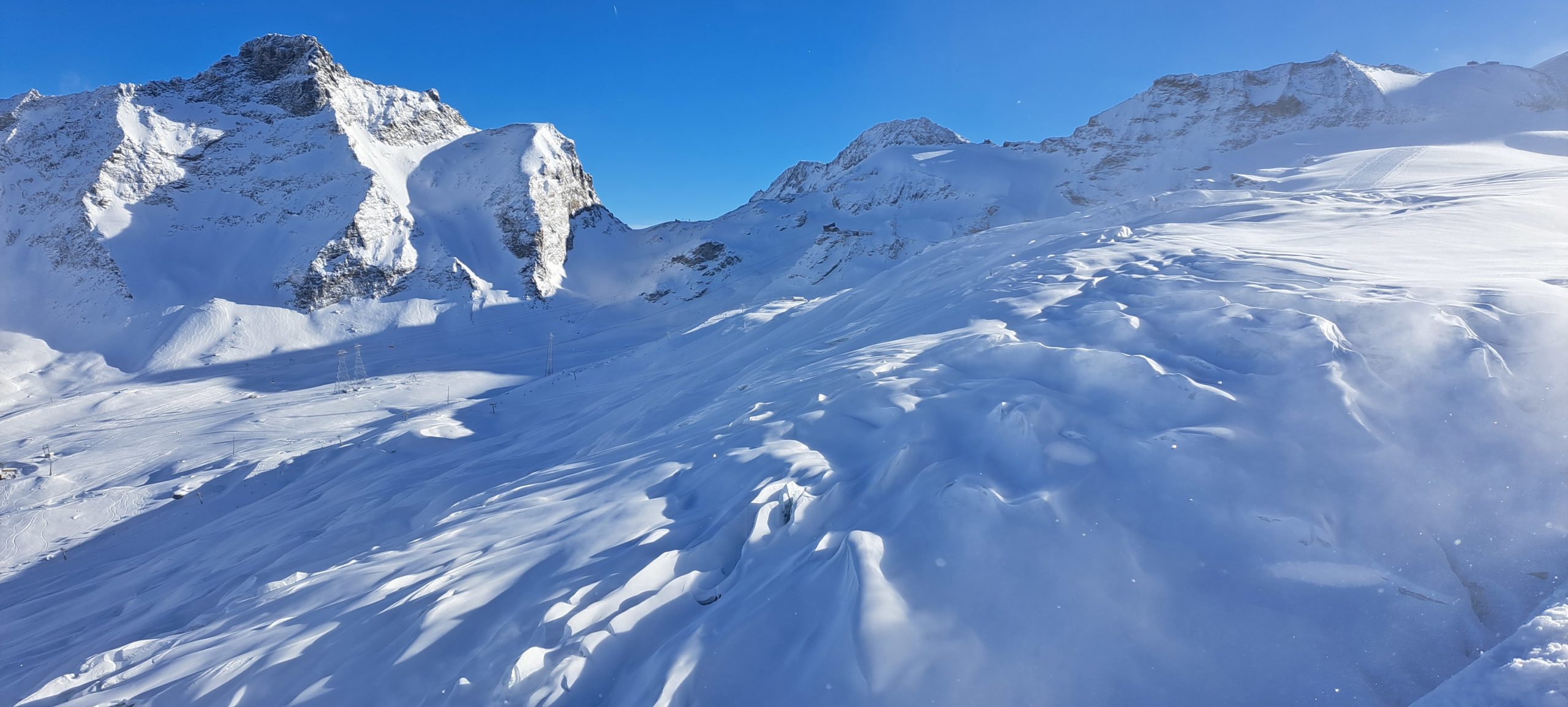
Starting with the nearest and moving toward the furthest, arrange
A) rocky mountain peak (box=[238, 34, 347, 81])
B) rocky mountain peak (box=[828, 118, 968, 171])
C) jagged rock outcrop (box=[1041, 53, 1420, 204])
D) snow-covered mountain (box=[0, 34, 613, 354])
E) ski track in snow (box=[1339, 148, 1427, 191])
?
ski track in snow (box=[1339, 148, 1427, 191]) < snow-covered mountain (box=[0, 34, 613, 354]) < rocky mountain peak (box=[238, 34, 347, 81]) < jagged rock outcrop (box=[1041, 53, 1420, 204]) < rocky mountain peak (box=[828, 118, 968, 171])

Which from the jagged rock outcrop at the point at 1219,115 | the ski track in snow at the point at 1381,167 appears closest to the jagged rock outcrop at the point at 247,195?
the ski track in snow at the point at 1381,167

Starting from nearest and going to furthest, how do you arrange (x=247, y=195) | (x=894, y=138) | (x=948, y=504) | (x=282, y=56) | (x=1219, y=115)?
(x=948, y=504) < (x=247, y=195) < (x=282, y=56) < (x=1219, y=115) < (x=894, y=138)

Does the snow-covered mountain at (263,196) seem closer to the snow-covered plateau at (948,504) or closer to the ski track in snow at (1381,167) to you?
the snow-covered plateau at (948,504)

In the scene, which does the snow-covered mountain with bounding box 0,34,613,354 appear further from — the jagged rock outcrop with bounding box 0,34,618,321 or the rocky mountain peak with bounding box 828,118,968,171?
the rocky mountain peak with bounding box 828,118,968,171

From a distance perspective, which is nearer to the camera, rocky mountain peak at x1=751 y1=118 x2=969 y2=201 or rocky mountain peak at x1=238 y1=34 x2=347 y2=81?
rocky mountain peak at x1=238 y1=34 x2=347 y2=81

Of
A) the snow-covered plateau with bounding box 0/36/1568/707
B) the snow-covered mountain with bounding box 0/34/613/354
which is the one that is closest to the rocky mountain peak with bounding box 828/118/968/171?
the snow-covered mountain with bounding box 0/34/613/354

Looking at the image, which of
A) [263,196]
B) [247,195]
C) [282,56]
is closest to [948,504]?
[263,196]

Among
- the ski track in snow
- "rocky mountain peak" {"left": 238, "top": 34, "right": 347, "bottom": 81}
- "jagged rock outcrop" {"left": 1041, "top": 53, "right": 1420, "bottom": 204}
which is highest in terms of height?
"rocky mountain peak" {"left": 238, "top": 34, "right": 347, "bottom": 81}

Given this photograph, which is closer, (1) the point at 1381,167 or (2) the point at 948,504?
(2) the point at 948,504

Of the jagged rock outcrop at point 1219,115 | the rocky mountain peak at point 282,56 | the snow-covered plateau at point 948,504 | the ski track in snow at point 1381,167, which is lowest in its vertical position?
the snow-covered plateau at point 948,504

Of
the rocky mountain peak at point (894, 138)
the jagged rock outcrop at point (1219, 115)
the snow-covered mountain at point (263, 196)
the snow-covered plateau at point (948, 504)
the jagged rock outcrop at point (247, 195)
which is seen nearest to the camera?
the snow-covered plateau at point (948, 504)

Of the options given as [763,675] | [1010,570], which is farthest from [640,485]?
[1010,570]

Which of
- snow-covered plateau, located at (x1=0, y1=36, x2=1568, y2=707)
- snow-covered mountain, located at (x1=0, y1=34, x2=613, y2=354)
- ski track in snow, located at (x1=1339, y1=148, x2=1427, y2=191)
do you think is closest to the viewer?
snow-covered plateau, located at (x1=0, y1=36, x2=1568, y2=707)

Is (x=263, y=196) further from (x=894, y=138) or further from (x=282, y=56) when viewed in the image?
(x=894, y=138)
